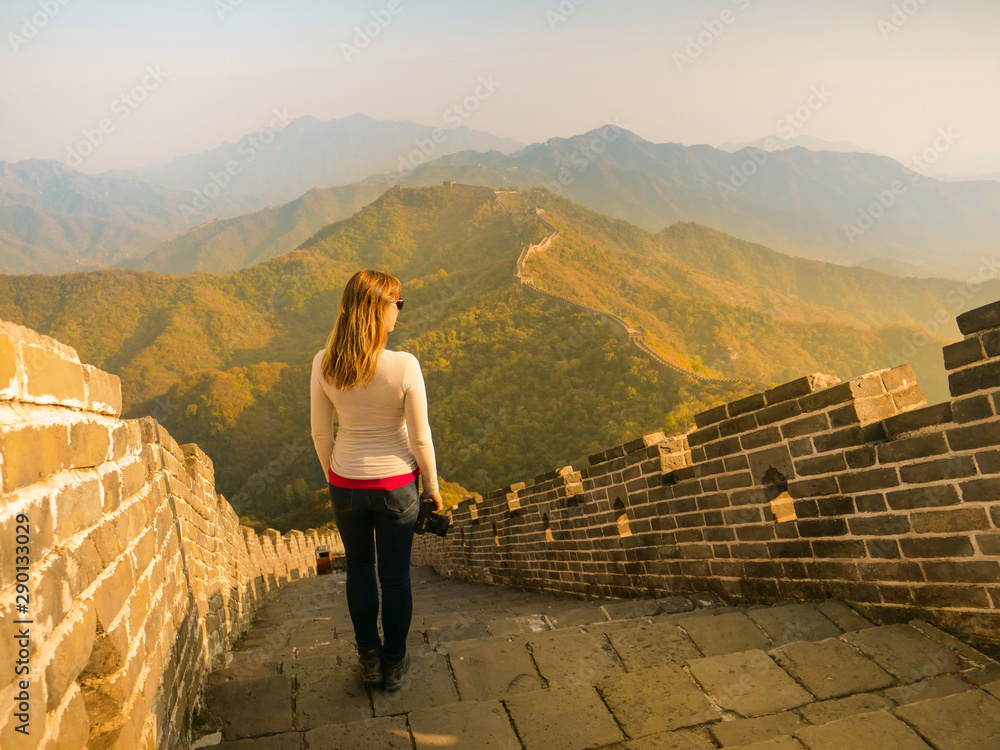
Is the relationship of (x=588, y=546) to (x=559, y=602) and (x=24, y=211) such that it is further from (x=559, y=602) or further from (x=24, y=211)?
(x=24, y=211)

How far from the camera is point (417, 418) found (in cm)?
236

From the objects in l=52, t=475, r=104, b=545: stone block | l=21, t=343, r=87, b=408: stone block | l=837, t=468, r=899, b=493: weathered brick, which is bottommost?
l=837, t=468, r=899, b=493: weathered brick

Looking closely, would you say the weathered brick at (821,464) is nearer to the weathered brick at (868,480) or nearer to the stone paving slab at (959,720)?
the weathered brick at (868,480)

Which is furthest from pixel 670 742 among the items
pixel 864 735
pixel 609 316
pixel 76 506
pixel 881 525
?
pixel 609 316

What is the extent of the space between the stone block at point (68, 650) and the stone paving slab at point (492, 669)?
1551 millimetres

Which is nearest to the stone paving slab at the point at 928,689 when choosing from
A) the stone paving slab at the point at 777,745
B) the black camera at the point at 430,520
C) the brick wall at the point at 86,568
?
the stone paving slab at the point at 777,745

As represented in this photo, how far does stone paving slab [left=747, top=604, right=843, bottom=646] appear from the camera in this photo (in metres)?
2.76

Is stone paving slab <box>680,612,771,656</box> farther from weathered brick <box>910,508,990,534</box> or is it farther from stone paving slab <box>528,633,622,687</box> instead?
weathered brick <box>910,508,990,534</box>

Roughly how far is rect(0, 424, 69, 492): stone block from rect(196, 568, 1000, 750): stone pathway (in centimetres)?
133

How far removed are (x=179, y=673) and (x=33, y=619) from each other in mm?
1282

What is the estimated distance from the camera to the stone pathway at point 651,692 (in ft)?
6.27

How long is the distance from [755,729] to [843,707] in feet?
1.12

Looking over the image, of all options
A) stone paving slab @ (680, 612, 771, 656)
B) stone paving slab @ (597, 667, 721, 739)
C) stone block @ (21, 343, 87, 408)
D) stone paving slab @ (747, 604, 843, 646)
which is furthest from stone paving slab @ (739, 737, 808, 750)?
stone block @ (21, 343, 87, 408)

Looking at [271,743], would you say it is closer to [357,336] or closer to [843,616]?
[357,336]
